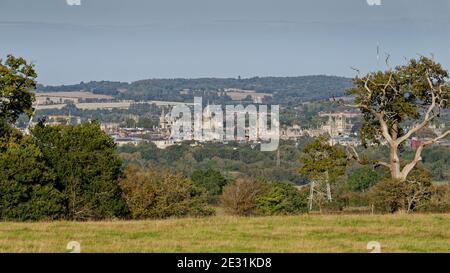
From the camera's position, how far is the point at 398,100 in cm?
2723

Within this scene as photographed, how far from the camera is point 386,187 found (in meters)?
26.3

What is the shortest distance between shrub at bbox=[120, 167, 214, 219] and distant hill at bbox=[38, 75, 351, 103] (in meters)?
83.1

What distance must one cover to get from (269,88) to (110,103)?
27.6m

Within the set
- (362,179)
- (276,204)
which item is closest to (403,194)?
(276,204)

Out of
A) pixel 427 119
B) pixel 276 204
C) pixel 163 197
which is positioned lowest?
pixel 276 204

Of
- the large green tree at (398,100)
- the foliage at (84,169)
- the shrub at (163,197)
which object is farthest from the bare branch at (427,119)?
the shrub at (163,197)

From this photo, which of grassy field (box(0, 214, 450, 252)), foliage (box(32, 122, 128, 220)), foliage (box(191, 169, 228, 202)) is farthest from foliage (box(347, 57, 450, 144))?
foliage (box(191, 169, 228, 202))

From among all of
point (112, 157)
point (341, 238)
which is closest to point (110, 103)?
point (112, 157)

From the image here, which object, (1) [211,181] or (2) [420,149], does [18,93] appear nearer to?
(2) [420,149]

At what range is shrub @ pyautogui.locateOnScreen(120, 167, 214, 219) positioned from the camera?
39.8m

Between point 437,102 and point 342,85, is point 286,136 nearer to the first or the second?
point 342,85

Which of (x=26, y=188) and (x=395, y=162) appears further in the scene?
(x=26, y=188)

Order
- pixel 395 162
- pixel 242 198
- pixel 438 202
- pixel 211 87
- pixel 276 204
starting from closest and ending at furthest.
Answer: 1. pixel 395 162
2. pixel 438 202
3. pixel 242 198
4. pixel 276 204
5. pixel 211 87

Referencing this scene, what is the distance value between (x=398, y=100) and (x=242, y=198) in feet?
65.5
